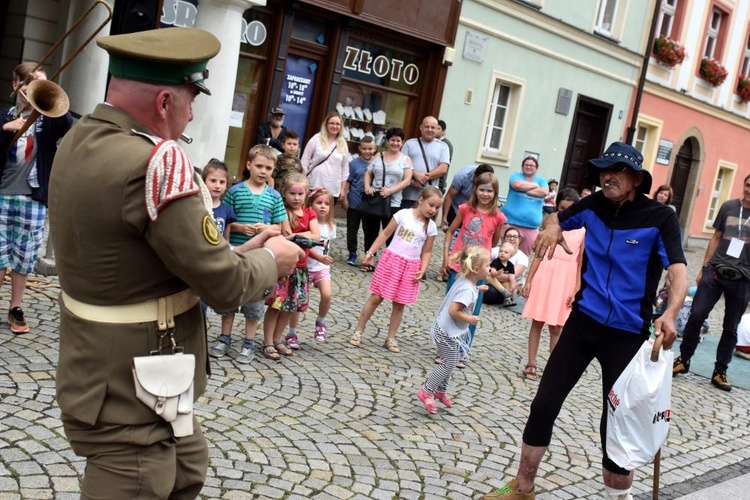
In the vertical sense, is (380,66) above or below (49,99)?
above

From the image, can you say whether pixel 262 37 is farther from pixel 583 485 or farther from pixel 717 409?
pixel 583 485

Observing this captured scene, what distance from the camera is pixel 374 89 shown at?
51.0 ft

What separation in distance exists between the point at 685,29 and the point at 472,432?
67.3ft

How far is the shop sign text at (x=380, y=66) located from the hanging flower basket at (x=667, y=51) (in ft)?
29.6

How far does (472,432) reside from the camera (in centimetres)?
586

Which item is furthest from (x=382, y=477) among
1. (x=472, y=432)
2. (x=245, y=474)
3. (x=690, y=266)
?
(x=690, y=266)

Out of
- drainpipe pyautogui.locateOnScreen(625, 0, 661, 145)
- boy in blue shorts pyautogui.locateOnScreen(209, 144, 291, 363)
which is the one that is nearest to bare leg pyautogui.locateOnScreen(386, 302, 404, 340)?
boy in blue shorts pyautogui.locateOnScreen(209, 144, 291, 363)

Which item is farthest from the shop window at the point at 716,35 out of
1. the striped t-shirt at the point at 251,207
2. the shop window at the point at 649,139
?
the striped t-shirt at the point at 251,207

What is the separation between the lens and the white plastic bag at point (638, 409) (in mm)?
4406

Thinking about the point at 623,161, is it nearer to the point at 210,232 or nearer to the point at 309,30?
the point at 210,232

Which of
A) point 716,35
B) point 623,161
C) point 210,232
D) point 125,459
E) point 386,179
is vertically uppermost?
point 716,35

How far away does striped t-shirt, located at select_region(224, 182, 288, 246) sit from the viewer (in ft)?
21.8

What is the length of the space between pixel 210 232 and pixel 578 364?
9.09ft

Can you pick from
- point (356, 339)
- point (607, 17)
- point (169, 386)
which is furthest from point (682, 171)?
point (169, 386)
